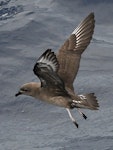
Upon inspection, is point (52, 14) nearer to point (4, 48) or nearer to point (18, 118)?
point (4, 48)

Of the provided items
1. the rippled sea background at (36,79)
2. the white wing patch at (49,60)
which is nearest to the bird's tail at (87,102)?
the white wing patch at (49,60)

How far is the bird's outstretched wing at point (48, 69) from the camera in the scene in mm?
11664

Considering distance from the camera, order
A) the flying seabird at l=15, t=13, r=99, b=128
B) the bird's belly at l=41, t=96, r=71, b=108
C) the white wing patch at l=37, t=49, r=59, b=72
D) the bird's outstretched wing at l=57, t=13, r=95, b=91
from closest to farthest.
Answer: the white wing patch at l=37, t=49, r=59, b=72 → the flying seabird at l=15, t=13, r=99, b=128 → the bird's belly at l=41, t=96, r=71, b=108 → the bird's outstretched wing at l=57, t=13, r=95, b=91

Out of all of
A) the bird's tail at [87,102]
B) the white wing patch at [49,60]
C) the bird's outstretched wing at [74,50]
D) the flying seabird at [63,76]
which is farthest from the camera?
the bird's outstretched wing at [74,50]

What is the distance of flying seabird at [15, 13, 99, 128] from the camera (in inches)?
469

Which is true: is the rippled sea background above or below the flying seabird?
below

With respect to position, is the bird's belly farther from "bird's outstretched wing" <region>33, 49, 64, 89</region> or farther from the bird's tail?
"bird's outstretched wing" <region>33, 49, 64, 89</region>

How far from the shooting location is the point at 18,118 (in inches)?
1512

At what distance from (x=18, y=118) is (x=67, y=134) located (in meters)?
6.88

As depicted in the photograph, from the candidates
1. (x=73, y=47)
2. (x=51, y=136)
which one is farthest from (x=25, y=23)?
(x=73, y=47)

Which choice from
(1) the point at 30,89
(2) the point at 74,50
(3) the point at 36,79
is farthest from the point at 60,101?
(3) the point at 36,79

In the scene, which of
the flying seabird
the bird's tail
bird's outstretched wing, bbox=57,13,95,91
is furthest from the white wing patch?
bird's outstretched wing, bbox=57,13,95,91

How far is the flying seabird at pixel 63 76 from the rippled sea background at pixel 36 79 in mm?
20288

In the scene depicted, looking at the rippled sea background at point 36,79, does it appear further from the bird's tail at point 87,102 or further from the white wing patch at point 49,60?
the white wing patch at point 49,60
